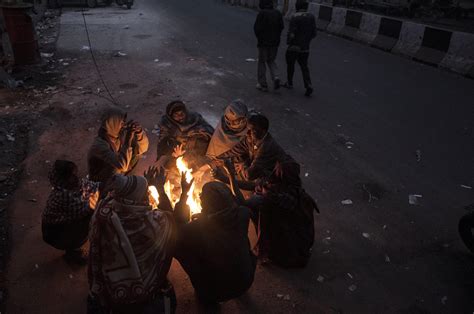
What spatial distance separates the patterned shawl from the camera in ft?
9.40

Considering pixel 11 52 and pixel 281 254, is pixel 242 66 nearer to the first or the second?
pixel 11 52

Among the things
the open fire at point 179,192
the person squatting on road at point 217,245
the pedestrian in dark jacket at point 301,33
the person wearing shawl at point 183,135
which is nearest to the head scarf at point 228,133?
the person wearing shawl at point 183,135

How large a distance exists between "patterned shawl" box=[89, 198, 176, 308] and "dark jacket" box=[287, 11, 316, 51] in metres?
7.05

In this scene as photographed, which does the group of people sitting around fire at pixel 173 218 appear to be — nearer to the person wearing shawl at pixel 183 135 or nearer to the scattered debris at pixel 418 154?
the person wearing shawl at pixel 183 135

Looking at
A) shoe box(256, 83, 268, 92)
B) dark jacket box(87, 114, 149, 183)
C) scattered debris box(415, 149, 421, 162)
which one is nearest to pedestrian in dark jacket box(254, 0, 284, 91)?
shoe box(256, 83, 268, 92)

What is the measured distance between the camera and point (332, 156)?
655 cm

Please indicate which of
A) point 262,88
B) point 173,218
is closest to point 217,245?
point 173,218

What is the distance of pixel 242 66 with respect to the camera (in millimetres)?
11531

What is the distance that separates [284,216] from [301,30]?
20.6ft

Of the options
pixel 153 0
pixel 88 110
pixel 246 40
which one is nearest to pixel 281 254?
pixel 88 110

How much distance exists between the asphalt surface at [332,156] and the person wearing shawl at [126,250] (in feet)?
2.67

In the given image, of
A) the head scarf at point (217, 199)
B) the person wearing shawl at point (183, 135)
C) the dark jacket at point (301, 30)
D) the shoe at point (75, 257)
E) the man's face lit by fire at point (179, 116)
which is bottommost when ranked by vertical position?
the shoe at point (75, 257)

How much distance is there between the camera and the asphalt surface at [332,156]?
3879 mm

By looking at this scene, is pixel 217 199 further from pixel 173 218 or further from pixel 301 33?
pixel 301 33
